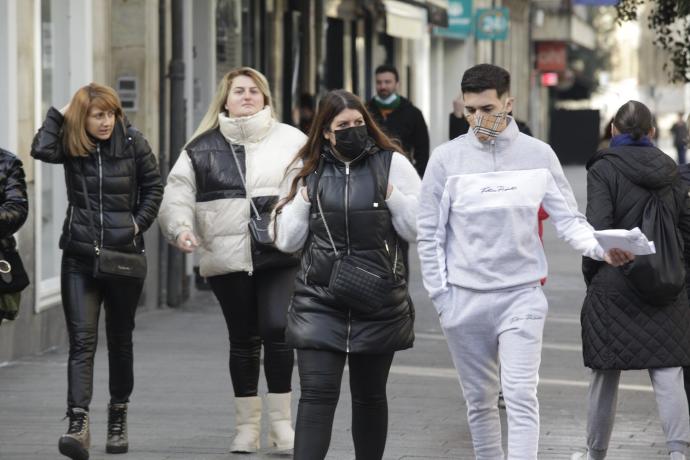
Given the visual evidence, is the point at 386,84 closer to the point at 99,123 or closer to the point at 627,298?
the point at 99,123

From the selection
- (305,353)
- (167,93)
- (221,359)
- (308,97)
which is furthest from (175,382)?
(308,97)

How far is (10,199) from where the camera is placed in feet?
25.0

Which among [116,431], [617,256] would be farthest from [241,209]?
[617,256]

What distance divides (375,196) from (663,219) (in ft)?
4.75

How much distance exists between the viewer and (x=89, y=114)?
8102 millimetres

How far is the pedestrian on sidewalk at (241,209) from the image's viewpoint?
8.01 metres

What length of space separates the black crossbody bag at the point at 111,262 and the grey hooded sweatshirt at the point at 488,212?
6.37 ft

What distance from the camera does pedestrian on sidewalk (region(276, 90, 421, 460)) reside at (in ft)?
22.0

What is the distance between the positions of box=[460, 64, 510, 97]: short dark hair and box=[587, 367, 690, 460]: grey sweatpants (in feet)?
5.46

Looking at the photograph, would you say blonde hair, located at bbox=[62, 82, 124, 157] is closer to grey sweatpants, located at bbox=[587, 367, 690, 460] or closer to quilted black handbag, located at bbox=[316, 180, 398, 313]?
quilted black handbag, located at bbox=[316, 180, 398, 313]

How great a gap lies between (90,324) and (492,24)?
2666cm

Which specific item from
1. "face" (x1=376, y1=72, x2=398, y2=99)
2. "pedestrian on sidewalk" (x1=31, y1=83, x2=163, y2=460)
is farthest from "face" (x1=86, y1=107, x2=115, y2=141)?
"face" (x1=376, y1=72, x2=398, y2=99)

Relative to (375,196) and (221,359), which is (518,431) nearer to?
(375,196)

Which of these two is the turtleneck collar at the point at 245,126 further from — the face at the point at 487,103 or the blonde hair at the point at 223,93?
the face at the point at 487,103
